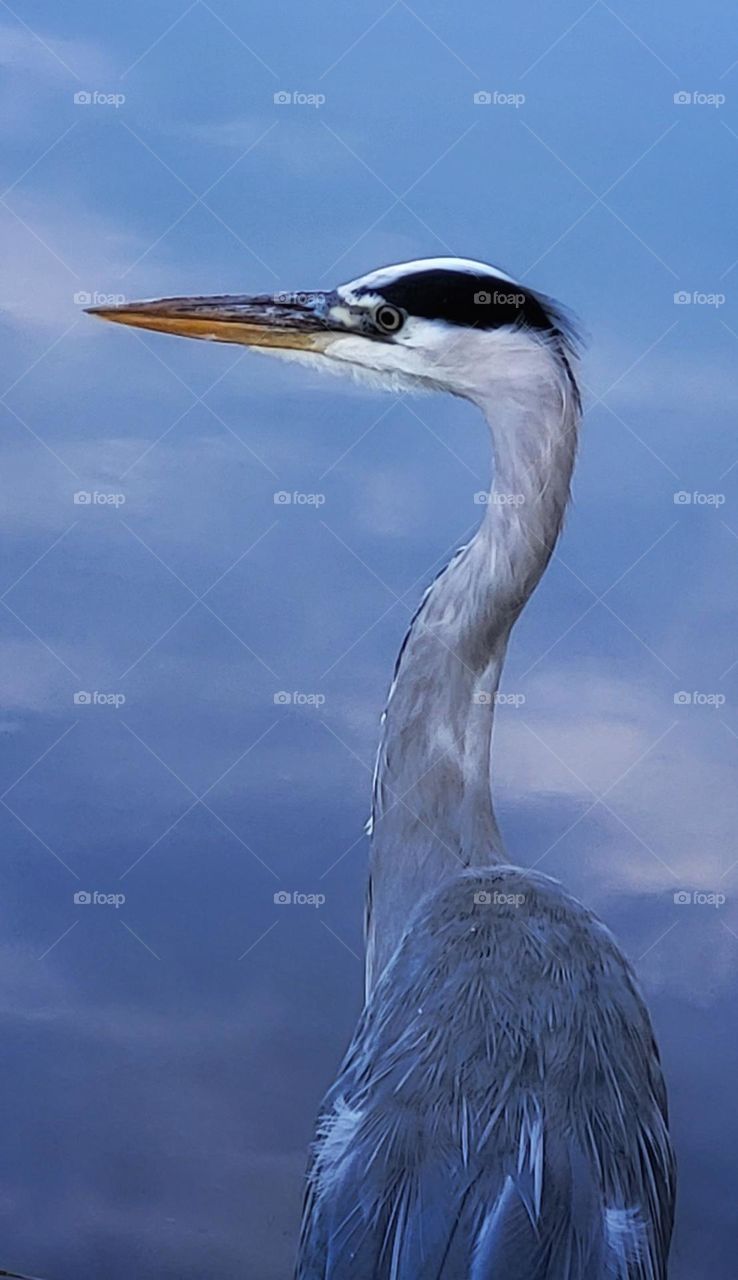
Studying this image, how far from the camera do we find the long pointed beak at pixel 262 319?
75.5 inches

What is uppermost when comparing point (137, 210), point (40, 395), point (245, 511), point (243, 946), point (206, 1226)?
point (137, 210)

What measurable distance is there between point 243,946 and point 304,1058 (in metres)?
0.18

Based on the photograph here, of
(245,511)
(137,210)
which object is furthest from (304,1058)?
(137,210)

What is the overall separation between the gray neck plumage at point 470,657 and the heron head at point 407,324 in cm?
4

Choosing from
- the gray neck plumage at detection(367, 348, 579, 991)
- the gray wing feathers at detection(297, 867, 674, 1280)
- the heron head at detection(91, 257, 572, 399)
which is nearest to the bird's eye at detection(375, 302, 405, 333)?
the heron head at detection(91, 257, 572, 399)

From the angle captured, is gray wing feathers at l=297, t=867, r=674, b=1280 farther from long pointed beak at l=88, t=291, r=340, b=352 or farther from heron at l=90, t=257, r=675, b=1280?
long pointed beak at l=88, t=291, r=340, b=352

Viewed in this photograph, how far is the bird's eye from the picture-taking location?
187 centimetres

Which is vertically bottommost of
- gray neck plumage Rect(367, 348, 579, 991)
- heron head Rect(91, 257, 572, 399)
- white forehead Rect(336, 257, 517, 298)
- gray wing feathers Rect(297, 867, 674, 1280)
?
gray wing feathers Rect(297, 867, 674, 1280)

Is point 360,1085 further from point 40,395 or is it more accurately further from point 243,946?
point 40,395

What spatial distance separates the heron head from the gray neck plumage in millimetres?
35

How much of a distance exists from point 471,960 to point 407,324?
0.81m

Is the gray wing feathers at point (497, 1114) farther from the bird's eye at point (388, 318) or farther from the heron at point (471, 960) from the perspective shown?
the bird's eye at point (388, 318)

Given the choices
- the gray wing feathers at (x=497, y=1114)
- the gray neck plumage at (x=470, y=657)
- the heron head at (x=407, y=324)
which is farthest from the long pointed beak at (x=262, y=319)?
the gray wing feathers at (x=497, y=1114)

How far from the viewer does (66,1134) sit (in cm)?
213
